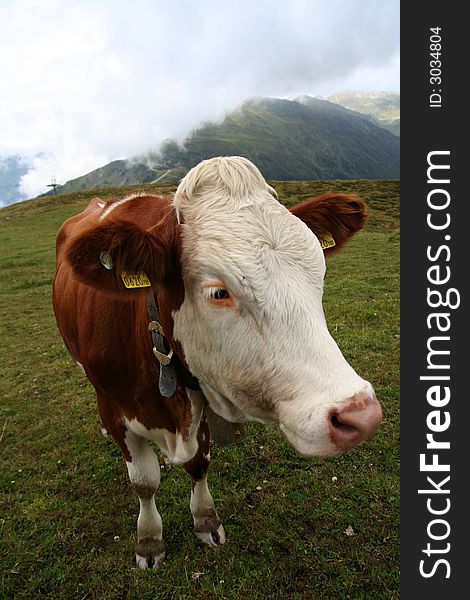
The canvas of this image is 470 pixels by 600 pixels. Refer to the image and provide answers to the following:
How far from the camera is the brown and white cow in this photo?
193cm

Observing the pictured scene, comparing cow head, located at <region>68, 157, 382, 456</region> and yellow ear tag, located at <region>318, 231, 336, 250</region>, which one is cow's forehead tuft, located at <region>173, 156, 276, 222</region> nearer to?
cow head, located at <region>68, 157, 382, 456</region>

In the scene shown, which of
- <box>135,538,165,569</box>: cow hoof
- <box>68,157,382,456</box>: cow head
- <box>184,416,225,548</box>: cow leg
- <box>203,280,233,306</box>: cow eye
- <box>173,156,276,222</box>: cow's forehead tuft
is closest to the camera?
<box>68,157,382,456</box>: cow head

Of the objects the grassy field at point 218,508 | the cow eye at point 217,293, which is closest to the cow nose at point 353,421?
the cow eye at point 217,293

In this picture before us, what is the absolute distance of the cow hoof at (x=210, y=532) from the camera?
3902 mm

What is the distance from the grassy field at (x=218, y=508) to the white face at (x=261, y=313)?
2138mm

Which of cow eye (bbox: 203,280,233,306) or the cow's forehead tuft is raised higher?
the cow's forehead tuft

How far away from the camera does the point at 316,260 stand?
7.14 ft

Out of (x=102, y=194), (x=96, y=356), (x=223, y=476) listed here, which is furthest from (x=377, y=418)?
(x=102, y=194)

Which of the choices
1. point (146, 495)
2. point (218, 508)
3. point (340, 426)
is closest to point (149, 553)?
point (146, 495)

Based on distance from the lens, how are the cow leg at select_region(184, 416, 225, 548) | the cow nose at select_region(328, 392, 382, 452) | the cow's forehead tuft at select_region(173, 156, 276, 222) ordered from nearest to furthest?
1. the cow nose at select_region(328, 392, 382, 452)
2. the cow's forehead tuft at select_region(173, 156, 276, 222)
3. the cow leg at select_region(184, 416, 225, 548)

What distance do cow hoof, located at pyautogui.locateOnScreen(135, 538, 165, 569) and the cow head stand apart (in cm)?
216

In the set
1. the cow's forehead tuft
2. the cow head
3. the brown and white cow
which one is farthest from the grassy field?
the cow's forehead tuft

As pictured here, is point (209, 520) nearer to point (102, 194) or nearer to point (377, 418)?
point (377, 418)

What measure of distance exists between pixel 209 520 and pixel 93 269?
9.17ft
